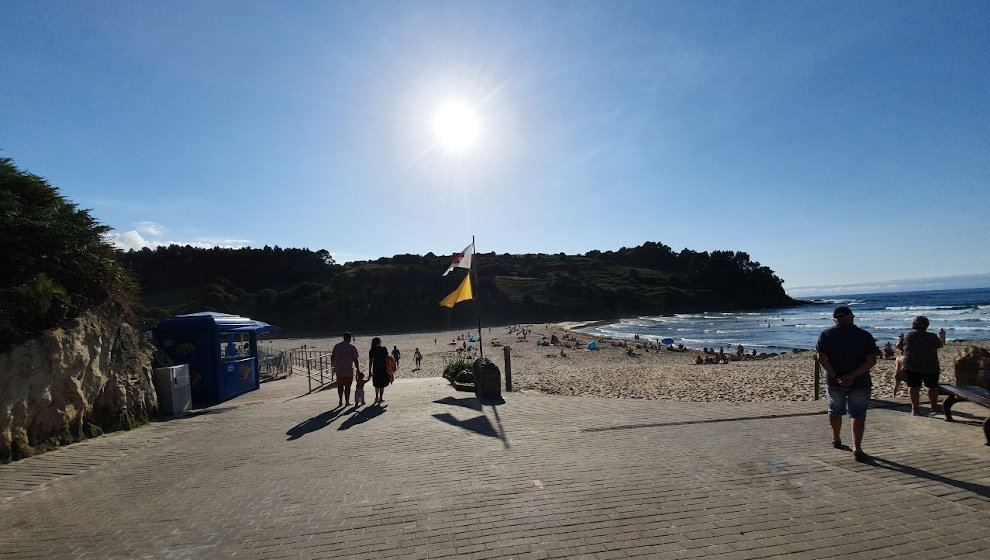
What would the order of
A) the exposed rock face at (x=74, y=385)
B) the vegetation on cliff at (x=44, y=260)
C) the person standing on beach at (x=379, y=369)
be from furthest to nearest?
the person standing on beach at (x=379, y=369) → the vegetation on cliff at (x=44, y=260) → the exposed rock face at (x=74, y=385)

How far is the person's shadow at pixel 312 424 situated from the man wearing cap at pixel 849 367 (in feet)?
22.4

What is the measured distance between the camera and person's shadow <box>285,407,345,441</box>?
6969mm

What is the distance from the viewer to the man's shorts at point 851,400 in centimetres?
494

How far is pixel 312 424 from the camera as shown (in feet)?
24.9

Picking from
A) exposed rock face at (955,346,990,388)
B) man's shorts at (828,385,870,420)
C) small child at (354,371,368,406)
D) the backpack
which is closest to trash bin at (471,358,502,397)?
the backpack

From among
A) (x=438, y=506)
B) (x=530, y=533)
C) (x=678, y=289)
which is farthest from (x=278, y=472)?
(x=678, y=289)

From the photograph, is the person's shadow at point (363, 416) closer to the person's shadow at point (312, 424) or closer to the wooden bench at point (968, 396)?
the person's shadow at point (312, 424)

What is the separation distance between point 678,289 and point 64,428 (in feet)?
356

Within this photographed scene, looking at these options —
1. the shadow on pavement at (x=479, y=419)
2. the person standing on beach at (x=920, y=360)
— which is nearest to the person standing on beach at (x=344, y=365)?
the shadow on pavement at (x=479, y=419)

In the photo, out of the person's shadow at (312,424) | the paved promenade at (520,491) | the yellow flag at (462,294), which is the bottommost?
the paved promenade at (520,491)

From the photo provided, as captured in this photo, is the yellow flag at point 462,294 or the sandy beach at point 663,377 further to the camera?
the sandy beach at point 663,377

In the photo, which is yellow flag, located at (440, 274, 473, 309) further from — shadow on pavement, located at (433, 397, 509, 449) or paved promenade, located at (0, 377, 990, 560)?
paved promenade, located at (0, 377, 990, 560)

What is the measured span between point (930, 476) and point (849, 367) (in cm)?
115

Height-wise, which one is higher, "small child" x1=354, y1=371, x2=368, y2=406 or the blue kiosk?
the blue kiosk
